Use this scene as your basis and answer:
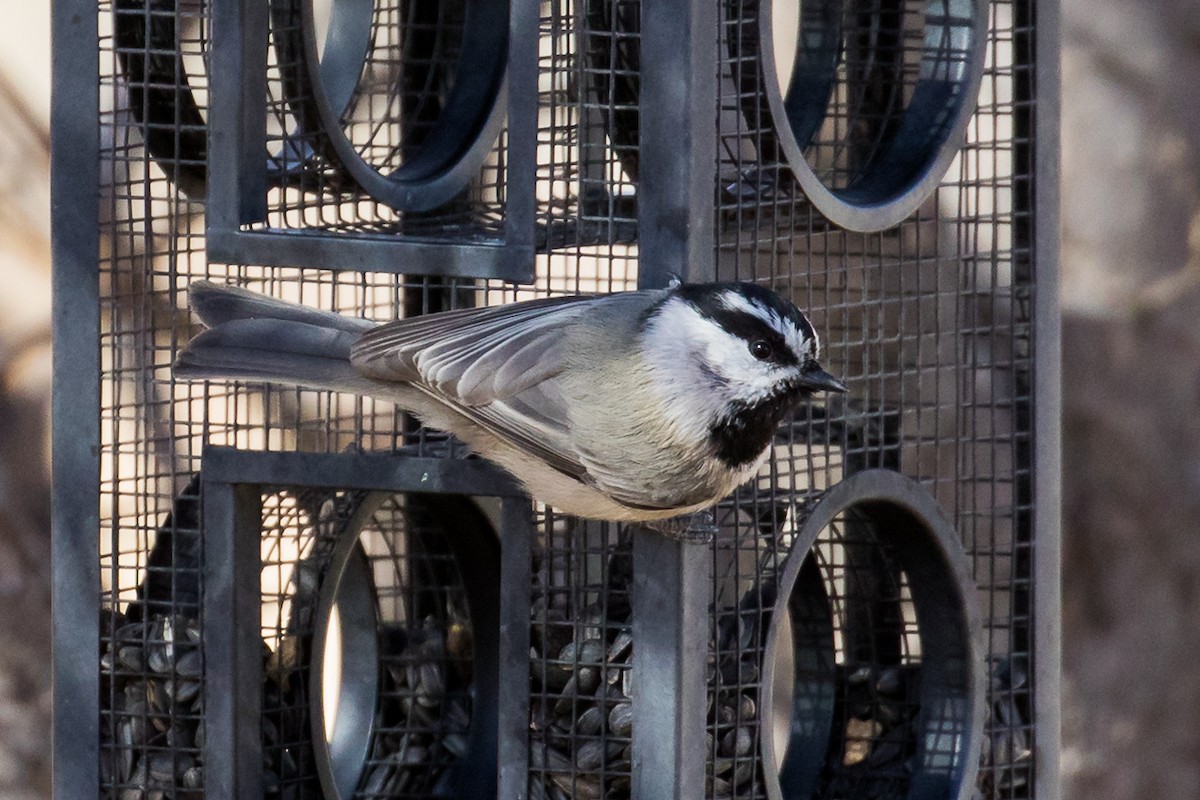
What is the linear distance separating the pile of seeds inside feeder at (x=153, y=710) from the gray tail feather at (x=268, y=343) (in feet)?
1.76

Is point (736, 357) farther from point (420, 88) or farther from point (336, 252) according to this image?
point (420, 88)

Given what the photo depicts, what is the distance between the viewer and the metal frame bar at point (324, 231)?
3.31 metres

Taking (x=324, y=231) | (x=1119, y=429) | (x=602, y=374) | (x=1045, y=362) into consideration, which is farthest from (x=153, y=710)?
(x=1119, y=429)

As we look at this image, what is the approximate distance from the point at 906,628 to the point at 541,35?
4.45ft

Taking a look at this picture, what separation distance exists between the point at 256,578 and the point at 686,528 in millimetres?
811

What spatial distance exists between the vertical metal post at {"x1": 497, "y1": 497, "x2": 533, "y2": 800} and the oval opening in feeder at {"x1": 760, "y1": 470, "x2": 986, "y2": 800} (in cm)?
57

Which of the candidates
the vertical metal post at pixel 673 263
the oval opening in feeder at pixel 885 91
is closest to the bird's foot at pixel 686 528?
the vertical metal post at pixel 673 263

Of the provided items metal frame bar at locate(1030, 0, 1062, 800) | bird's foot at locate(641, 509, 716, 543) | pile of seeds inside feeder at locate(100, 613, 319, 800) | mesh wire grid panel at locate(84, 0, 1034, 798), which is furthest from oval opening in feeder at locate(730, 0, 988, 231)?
pile of seeds inside feeder at locate(100, 613, 319, 800)

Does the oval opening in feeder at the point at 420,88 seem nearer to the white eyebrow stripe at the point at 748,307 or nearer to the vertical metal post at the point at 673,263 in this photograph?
the vertical metal post at the point at 673,263

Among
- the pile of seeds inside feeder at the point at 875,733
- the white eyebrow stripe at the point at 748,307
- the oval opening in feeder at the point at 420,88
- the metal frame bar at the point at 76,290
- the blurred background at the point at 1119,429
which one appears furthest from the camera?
the blurred background at the point at 1119,429

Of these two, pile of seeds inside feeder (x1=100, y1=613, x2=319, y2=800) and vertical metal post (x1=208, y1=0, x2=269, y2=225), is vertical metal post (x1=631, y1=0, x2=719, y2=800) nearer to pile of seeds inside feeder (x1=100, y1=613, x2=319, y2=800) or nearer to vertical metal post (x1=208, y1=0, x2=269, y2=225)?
vertical metal post (x1=208, y1=0, x2=269, y2=225)

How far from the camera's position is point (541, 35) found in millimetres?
3525

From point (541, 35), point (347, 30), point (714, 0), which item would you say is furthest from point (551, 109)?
point (347, 30)

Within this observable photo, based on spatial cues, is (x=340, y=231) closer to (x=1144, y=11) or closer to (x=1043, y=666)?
(x=1043, y=666)
